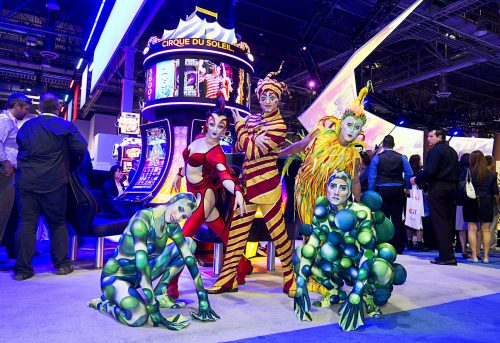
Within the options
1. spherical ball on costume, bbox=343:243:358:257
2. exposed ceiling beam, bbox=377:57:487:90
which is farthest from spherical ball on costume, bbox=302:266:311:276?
exposed ceiling beam, bbox=377:57:487:90

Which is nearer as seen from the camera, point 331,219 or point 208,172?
point 331,219

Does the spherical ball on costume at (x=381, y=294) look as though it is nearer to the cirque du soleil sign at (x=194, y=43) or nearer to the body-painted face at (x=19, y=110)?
the body-painted face at (x=19, y=110)

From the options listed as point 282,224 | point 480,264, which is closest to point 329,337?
point 282,224

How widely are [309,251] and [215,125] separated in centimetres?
103

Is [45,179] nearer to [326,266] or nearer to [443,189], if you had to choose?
[326,266]

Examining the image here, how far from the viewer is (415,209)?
5.37 metres

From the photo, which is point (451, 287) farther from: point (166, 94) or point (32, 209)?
point (166, 94)

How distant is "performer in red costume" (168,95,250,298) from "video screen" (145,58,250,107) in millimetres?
2397

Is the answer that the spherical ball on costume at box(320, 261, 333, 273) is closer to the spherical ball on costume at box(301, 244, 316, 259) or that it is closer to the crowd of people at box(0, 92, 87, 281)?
the spherical ball on costume at box(301, 244, 316, 259)

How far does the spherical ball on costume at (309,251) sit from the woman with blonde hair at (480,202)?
3.51 m

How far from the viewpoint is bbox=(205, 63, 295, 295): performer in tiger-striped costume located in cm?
273

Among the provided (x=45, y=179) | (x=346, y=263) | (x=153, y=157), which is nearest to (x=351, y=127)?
(x=346, y=263)

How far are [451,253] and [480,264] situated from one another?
0.51m

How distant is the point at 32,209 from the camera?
3.16 meters
